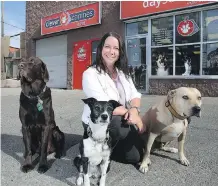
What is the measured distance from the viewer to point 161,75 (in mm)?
10070

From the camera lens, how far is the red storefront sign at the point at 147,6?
915 centimetres

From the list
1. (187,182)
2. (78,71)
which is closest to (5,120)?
(187,182)

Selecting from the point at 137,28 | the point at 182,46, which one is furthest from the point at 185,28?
the point at 137,28

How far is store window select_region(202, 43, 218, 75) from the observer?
29.2ft

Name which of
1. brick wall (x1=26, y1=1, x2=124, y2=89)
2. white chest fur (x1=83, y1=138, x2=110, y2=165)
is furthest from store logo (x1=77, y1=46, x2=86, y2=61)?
white chest fur (x1=83, y1=138, x2=110, y2=165)

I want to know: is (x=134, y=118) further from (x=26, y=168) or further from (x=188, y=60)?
(x=188, y=60)

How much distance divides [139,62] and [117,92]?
24.7 feet

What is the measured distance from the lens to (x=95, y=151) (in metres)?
2.70

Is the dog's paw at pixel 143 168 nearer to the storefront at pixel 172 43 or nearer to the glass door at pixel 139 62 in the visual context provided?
the storefront at pixel 172 43

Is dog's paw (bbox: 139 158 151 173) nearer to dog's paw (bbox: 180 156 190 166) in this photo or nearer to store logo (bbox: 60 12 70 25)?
dog's paw (bbox: 180 156 190 166)

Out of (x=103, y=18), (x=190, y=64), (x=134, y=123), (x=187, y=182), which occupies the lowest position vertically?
(x=187, y=182)

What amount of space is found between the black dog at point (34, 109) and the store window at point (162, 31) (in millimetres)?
7316

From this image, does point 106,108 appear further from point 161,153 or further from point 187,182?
point 161,153

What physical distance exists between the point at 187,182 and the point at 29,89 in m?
2.23
